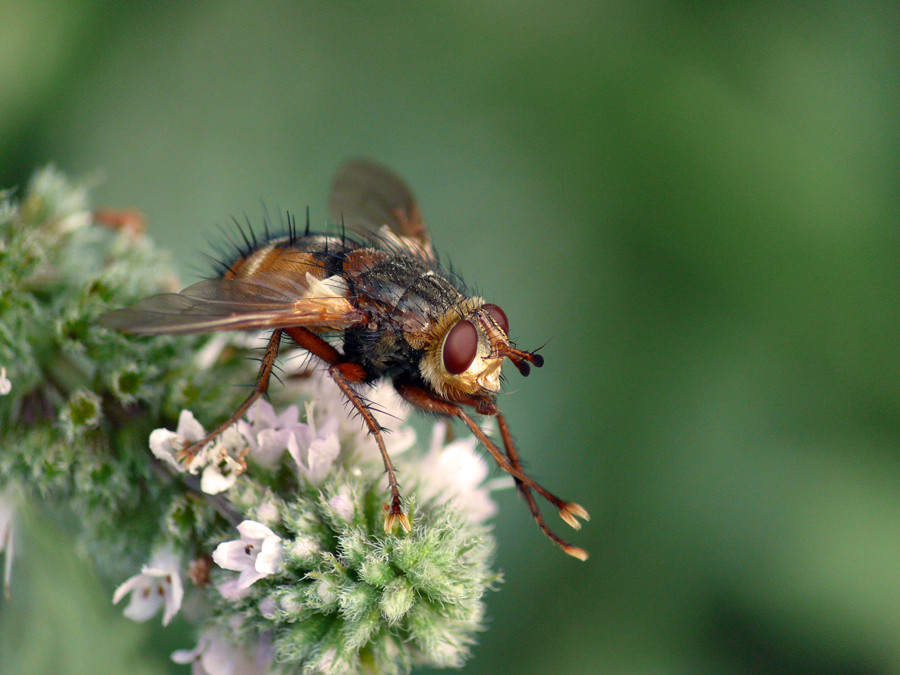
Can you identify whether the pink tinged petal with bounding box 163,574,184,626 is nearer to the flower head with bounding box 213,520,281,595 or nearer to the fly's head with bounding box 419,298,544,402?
the flower head with bounding box 213,520,281,595

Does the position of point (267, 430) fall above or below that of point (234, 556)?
above

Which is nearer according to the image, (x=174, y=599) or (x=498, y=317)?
(x=174, y=599)

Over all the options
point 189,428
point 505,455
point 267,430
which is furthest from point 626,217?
point 189,428

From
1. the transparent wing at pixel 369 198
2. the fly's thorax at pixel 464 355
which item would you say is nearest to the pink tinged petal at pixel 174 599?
the fly's thorax at pixel 464 355

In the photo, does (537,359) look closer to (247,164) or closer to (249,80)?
(247,164)

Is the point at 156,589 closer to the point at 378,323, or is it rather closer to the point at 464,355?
the point at 378,323

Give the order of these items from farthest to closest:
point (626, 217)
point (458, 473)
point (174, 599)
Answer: point (626, 217) < point (458, 473) < point (174, 599)

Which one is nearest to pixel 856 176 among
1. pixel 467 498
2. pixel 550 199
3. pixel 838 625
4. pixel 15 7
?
pixel 550 199
